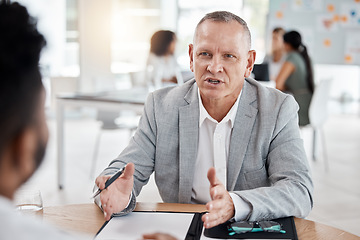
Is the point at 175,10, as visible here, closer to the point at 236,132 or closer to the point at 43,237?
the point at 236,132

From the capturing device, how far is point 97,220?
1386 millimetres

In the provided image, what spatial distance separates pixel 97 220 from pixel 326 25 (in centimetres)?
667

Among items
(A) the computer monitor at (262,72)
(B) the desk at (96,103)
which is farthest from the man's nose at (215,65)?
(A) the computer monitor at (262,72)

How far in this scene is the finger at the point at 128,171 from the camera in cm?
143

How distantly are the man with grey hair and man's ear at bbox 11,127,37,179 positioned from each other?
34.1 inches

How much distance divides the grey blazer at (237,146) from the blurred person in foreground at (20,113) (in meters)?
0.90

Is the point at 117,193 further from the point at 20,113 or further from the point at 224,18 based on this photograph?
the point at 20,113

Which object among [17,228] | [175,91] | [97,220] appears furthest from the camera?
[175,91]

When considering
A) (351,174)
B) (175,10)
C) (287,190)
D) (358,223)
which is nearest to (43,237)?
(287,190)

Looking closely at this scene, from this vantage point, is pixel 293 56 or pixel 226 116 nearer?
pixel 226 116

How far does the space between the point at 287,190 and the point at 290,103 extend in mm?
377

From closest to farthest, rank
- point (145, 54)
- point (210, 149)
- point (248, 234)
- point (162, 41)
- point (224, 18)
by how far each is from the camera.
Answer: point (248, 234)
point (224, 18)
point (210, 149)
point (162, 41)
point (145, 54)

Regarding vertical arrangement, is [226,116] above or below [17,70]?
below

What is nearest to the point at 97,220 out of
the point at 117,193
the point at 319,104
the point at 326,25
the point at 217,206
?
the point at 117,193
